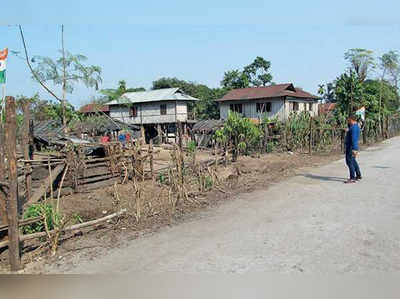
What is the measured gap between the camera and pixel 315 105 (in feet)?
126

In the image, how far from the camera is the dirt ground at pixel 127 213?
182 inches

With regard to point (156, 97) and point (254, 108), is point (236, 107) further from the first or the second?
point (156, 97)

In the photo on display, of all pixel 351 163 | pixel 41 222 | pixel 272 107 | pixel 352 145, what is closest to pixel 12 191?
pixel 41 222

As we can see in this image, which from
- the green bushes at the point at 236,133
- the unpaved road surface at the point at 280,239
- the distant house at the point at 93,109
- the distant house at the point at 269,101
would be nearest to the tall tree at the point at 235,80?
the distant house at the point at 269,101

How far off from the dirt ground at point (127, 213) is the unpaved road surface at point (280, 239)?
266 millimetres

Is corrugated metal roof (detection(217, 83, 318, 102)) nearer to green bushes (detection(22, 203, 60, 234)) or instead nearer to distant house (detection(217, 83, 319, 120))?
distant house (detection(217, 83, 319, 120))

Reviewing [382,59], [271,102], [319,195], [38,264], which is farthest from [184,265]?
[382,59]

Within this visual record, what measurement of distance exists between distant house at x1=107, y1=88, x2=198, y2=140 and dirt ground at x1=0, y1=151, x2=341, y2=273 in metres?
26.1

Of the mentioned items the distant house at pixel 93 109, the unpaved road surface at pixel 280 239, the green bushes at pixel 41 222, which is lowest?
the unpaved road surface at pixel 280 239

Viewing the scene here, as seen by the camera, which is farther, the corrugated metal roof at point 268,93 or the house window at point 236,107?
the house window at point 236,107

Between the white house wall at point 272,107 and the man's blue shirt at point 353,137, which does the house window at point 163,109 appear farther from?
the man's blue shirt at point 353,137

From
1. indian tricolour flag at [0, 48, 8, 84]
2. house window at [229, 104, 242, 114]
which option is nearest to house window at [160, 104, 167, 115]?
house window at [229, 104, 242, 114]

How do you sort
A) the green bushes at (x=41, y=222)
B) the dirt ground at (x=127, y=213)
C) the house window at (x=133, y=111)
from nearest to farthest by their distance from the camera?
1. the dirt ground at (x=127, y=213)
2. the green bushes at (x=41, y=222)
3. the house window at (x=133, y=111)

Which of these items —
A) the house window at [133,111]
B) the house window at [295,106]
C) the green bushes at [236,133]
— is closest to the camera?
the green bushes at [236,133]
